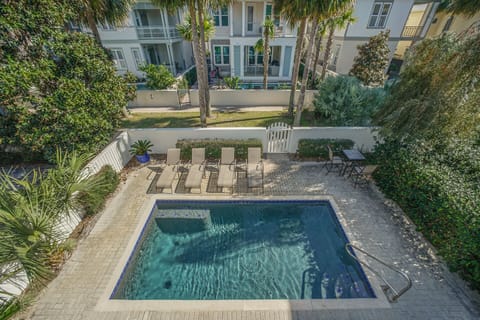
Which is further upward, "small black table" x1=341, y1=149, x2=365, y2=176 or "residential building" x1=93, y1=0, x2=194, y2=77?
"residential building" x1=93, y1=0, x2=194, y2=77

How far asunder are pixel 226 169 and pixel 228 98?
929cm

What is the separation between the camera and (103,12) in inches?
382

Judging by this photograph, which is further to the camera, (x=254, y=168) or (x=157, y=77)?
(x=157, y=77)

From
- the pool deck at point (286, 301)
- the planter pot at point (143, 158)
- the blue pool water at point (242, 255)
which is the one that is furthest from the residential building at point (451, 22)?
the planter pot at point (143, 158)

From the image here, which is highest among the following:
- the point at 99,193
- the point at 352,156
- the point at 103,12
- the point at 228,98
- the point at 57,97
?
the point at 103,12

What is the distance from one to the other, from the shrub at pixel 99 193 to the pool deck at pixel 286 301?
0.32m

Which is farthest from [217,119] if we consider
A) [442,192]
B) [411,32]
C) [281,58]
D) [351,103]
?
[411,32]

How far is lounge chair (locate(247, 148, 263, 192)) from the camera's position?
789 cm

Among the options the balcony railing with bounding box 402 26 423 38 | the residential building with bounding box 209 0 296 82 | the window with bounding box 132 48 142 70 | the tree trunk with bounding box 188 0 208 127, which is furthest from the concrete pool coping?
the balcony railing with bounding box 402 26 423 38

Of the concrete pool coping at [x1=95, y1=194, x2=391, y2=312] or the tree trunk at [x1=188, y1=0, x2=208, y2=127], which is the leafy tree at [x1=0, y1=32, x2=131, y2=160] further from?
the concrete pool coping at [x1=95, y1=194, x2=391, y2=312]

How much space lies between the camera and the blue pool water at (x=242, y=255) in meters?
5.14

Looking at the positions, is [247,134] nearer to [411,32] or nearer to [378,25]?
[378,25]

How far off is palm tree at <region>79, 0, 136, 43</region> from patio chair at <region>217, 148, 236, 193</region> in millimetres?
9087

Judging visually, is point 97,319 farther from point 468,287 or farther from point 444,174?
point 444,174
